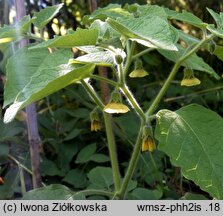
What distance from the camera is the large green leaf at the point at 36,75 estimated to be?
62 centimetres

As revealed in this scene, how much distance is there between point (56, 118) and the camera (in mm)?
1328

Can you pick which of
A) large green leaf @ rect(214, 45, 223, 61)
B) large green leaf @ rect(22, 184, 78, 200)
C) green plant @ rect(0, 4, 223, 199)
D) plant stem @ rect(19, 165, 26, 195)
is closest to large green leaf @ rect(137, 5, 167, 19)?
green plant @ rect(0, 4, 223, 199)

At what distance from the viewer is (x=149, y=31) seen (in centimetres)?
61

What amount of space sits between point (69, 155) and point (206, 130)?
0.52 metres

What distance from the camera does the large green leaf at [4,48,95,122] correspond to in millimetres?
618

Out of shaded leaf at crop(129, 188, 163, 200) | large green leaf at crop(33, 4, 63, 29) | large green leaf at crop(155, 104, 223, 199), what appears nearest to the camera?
large green leaf at crop(155, 104, 223, 199)

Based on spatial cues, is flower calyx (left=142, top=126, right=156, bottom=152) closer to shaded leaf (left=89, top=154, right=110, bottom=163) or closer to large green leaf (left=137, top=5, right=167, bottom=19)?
large green leaf (left=137, top=5, right=167, bottom=19)

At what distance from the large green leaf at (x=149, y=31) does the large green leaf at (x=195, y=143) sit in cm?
17

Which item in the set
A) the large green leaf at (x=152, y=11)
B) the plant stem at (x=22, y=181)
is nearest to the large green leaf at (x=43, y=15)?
the large green leaf at (x=152, y=11)

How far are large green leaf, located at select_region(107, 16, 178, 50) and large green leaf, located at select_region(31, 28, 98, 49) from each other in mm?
30

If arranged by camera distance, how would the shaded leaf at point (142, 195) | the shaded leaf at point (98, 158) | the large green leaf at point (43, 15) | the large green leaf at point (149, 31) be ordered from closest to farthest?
the large green leaf at point (149, 31), the large green leaf at point (43, 15), the shaded leaf at point (142, 195), the shaded leaf at point (98, 158)

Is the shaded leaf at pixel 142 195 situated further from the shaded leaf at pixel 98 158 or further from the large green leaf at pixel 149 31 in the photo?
the large green leaf at pixel 149 31

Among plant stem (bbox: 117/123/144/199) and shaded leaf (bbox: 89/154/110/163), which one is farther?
shaded leaf (bbox: 89/154/110/163)

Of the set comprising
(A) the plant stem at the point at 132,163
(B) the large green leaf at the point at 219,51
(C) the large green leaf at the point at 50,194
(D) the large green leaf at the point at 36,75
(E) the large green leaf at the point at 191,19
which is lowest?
(C) the large green leaf at the point at 50,194
